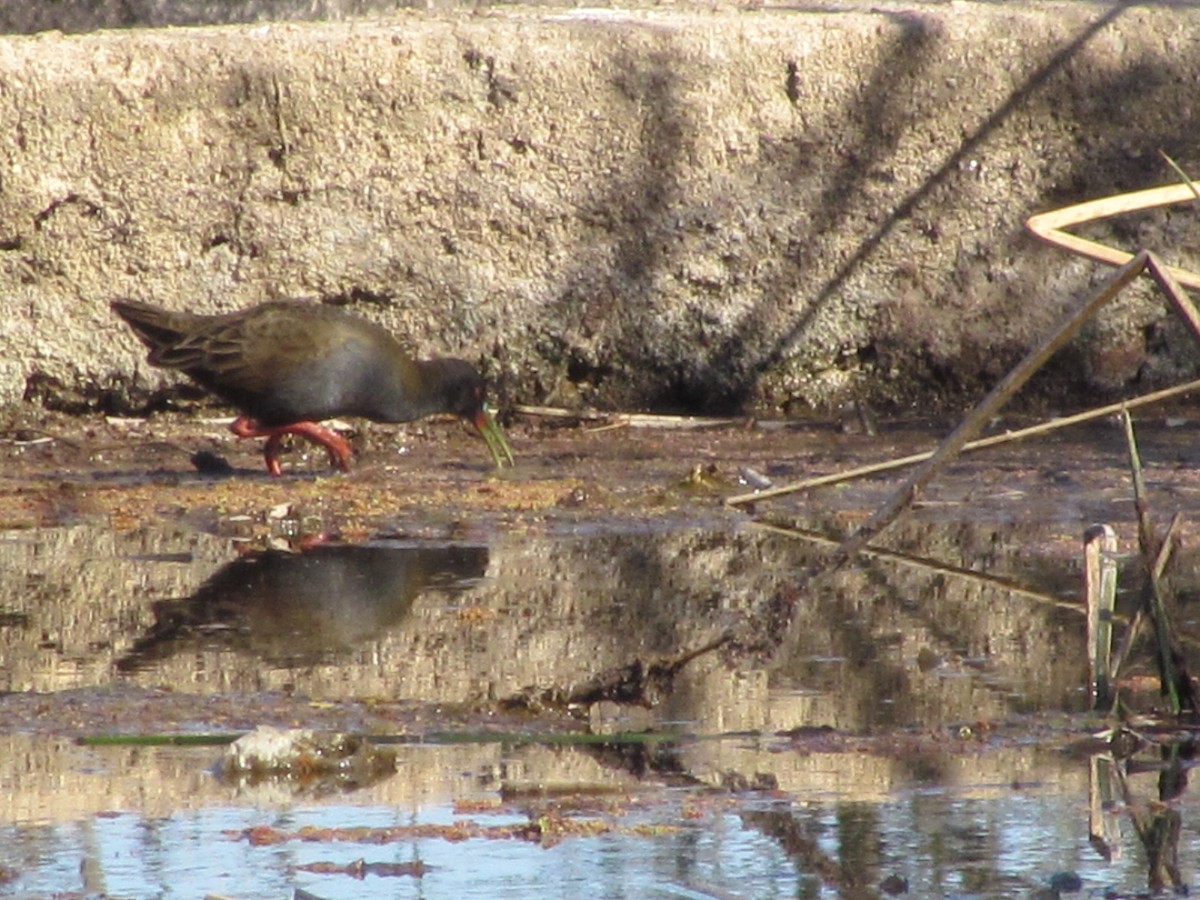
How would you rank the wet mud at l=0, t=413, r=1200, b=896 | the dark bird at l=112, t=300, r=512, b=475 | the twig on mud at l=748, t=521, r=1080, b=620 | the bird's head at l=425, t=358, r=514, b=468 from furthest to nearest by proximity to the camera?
the bird's head at l=425, t=358, r=514, b=468
the dark bird at l=112, t=300, r=512, b=475
the twig on mud at l=748, t=521, r=1080, b=620
the wet mud at l=0, t=413, r=1200, b=896

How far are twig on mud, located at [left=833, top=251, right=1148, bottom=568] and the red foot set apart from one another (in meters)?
3.67

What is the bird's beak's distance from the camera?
7.83 metres

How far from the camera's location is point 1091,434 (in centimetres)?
809

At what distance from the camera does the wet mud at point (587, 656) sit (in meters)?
3.47

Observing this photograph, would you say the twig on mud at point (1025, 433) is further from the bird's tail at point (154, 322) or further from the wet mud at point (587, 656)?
the bird's tail at point (154, 322)

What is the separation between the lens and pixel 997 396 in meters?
3.91

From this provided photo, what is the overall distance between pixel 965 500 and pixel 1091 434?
1.32 m

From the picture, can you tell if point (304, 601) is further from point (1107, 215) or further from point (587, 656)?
point (1107, 215)

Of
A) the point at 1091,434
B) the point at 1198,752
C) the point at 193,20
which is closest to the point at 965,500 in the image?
Result: the point at 1091,434

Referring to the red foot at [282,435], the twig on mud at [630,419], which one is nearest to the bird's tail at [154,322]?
the red foot at [282,435]

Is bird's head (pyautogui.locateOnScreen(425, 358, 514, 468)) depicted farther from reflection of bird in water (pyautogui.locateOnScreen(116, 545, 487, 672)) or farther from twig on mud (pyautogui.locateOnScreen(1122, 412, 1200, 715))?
twig on mud (pyautogui.locateOnScreen(1122, 412, 1200, 715))

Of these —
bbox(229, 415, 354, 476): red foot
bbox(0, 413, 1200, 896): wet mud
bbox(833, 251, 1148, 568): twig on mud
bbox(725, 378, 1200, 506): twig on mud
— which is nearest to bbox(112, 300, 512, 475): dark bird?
bbox(229, 415, 354, 476): red foot

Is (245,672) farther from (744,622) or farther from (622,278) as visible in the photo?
(622,278)

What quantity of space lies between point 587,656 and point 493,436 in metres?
3.12
